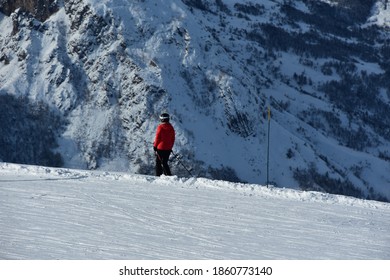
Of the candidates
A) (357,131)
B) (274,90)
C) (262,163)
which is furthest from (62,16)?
(357,131)

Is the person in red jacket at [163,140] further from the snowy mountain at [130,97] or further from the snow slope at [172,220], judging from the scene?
the snowy mountain at [130,97]

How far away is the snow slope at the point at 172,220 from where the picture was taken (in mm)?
13180

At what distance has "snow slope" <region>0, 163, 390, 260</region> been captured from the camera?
13.2 m

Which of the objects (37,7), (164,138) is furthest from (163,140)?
(37,7)

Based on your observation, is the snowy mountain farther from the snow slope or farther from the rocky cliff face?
the snow slope

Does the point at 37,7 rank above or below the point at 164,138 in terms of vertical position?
above

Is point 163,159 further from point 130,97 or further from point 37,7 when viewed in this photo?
point 37,7

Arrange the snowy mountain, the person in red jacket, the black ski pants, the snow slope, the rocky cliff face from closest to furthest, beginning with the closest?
the snow slope → the person in red jacket → the black ski pants → the snowy mountain → the rocky cliff face


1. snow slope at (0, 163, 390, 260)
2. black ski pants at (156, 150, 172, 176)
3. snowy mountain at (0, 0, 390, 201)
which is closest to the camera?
snow slope at (0, 163, 390, 260)

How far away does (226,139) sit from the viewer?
96438 millimetres

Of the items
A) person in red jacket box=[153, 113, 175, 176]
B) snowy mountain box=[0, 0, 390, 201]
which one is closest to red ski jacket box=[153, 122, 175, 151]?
person in red jacket box=[153, 113, 175, 176]

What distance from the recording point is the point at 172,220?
15820 millimetres

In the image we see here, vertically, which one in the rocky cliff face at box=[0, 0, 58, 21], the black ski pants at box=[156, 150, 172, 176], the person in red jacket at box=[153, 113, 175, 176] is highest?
the rocky cliff face at box=[0, 0, 58, 21]

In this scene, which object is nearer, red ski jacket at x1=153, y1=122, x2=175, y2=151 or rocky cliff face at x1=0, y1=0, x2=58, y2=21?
red ski jacket at x1=153, y1=122, x2=175, y2=151
